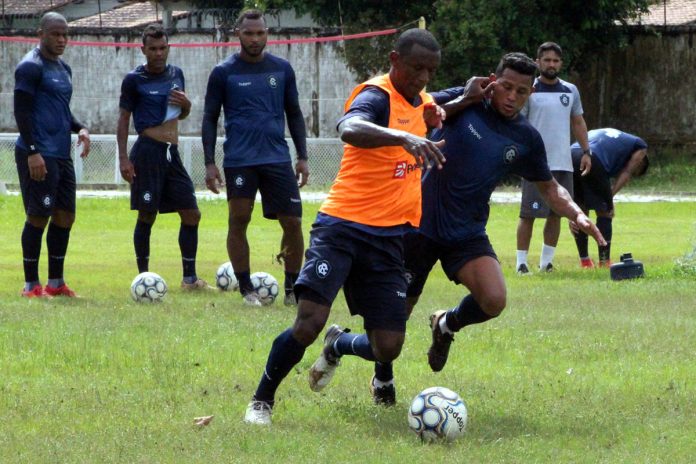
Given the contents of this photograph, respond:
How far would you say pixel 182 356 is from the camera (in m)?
8.64

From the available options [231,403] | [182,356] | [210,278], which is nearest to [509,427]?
[231,403]

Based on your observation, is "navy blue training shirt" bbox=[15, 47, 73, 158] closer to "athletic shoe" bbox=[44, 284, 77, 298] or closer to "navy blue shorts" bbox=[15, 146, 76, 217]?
"navy blue shorts" bbox=[15, 146, 76, 217]

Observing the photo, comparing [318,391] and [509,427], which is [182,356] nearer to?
[318,391]

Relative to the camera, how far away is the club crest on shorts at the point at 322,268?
22.0 ft

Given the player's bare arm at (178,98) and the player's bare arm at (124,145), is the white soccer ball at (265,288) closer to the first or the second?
the player's bare arm at (124,145)

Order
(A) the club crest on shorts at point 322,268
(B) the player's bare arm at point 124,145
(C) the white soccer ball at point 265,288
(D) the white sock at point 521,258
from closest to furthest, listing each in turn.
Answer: (A) the club crest on shorts at point 322,268, (C) the white soccer ball at point 265,288, (B) the player's bare arm at point 124,145, (D) the white sock at point 521,258

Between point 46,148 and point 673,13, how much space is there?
28920mm

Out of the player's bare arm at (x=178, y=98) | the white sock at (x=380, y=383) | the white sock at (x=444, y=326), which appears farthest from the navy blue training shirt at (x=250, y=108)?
the white sock at (x=380, y=383)

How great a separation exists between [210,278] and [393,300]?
706 cm

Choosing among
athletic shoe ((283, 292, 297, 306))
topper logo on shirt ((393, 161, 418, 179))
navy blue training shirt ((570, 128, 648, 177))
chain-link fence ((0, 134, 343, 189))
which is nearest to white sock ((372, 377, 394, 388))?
topper logo on shirt ((393, 161, 418, 179))

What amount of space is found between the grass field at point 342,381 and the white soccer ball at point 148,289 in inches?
5.8

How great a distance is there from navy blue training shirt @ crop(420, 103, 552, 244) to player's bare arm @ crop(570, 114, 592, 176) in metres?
6.39

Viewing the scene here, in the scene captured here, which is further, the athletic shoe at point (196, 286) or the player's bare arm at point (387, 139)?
the athletic shoe at point (196, 286)

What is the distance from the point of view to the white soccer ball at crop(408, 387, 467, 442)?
6461 millimetres
